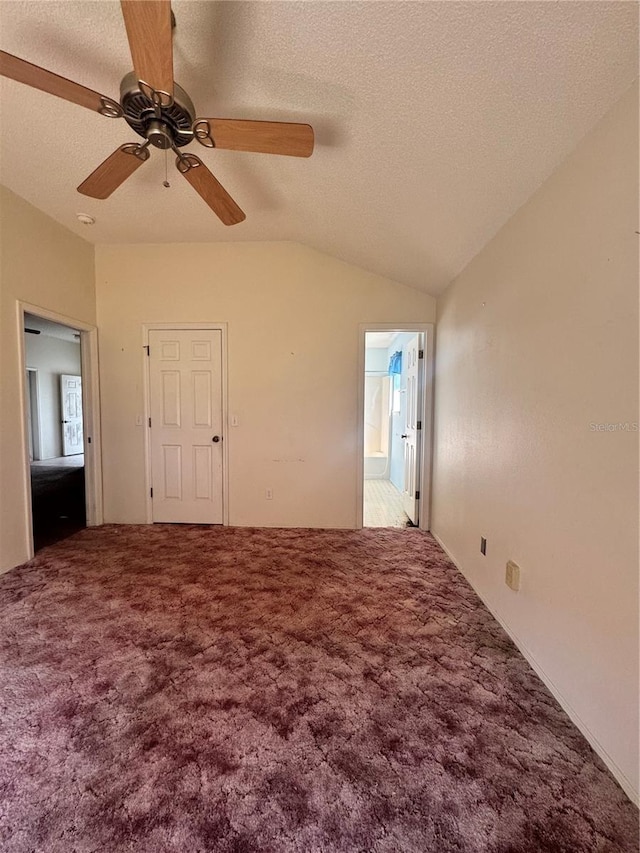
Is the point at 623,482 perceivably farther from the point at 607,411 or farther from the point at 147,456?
the point at 147,456

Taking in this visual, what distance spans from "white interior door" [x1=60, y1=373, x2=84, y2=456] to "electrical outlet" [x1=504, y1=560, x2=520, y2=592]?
28.2ft

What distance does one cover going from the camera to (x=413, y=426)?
148 inches

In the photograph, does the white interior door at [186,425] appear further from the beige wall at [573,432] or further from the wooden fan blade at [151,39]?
the beige wall at [573,432]

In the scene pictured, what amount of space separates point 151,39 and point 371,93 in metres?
0.87

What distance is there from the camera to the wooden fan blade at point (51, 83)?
1105mm

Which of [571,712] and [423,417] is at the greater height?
[423,417]

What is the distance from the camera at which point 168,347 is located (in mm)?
3414

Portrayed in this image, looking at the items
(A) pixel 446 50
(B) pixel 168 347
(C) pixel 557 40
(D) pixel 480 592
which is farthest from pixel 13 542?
(C) pixel 557 40

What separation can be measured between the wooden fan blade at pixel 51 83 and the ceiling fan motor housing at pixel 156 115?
0.19 feet

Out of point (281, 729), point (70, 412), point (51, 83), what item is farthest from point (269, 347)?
point (70, 412)

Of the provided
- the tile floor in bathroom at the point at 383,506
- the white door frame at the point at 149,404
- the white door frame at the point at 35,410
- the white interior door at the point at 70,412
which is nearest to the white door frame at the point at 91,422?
the white door frame at the point at 149,404

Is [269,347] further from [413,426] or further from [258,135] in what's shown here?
[258,135]

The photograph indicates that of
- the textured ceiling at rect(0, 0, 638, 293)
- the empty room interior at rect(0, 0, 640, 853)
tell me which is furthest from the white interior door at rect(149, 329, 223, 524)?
the textured ceiling at rect(0, 0, 638, 293)

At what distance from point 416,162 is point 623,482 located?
5.73ft
